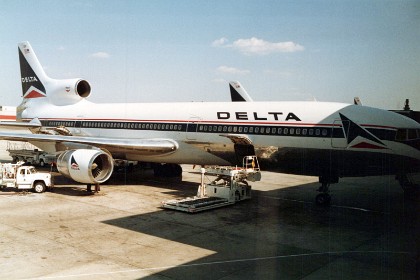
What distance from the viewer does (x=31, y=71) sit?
2589cm

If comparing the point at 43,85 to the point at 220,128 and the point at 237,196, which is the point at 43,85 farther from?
the point at 237,196

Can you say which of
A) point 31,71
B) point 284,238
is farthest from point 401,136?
point 31,71

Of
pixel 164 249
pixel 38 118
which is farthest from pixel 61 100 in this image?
pixel 164 249

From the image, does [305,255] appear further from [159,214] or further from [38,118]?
[38,118]

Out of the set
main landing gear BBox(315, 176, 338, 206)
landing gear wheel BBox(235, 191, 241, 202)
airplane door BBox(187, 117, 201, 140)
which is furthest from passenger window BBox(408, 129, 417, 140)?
airplane door BBox(187, 117, 201, 140)

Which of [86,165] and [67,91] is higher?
[67,91]

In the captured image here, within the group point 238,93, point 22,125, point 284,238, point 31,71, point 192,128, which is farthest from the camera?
point 238,93

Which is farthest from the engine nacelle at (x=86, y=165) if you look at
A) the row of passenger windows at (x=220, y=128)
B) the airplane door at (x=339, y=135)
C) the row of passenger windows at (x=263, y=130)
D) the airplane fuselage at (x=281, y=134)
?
the airplane door at (x=339, y=135)

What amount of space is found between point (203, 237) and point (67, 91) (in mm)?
17426

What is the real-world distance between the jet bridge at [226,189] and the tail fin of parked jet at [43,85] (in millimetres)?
12845

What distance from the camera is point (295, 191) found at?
18.7 metres

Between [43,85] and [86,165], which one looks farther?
[43,85]

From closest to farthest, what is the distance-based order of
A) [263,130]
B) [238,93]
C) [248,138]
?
[263,130]
[248,138]
[238,93]

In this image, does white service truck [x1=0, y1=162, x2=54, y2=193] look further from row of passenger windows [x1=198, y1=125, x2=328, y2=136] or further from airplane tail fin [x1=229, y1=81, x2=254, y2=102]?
airplane tail fin [x1=229, y1=81, x2=254, y2=102]
